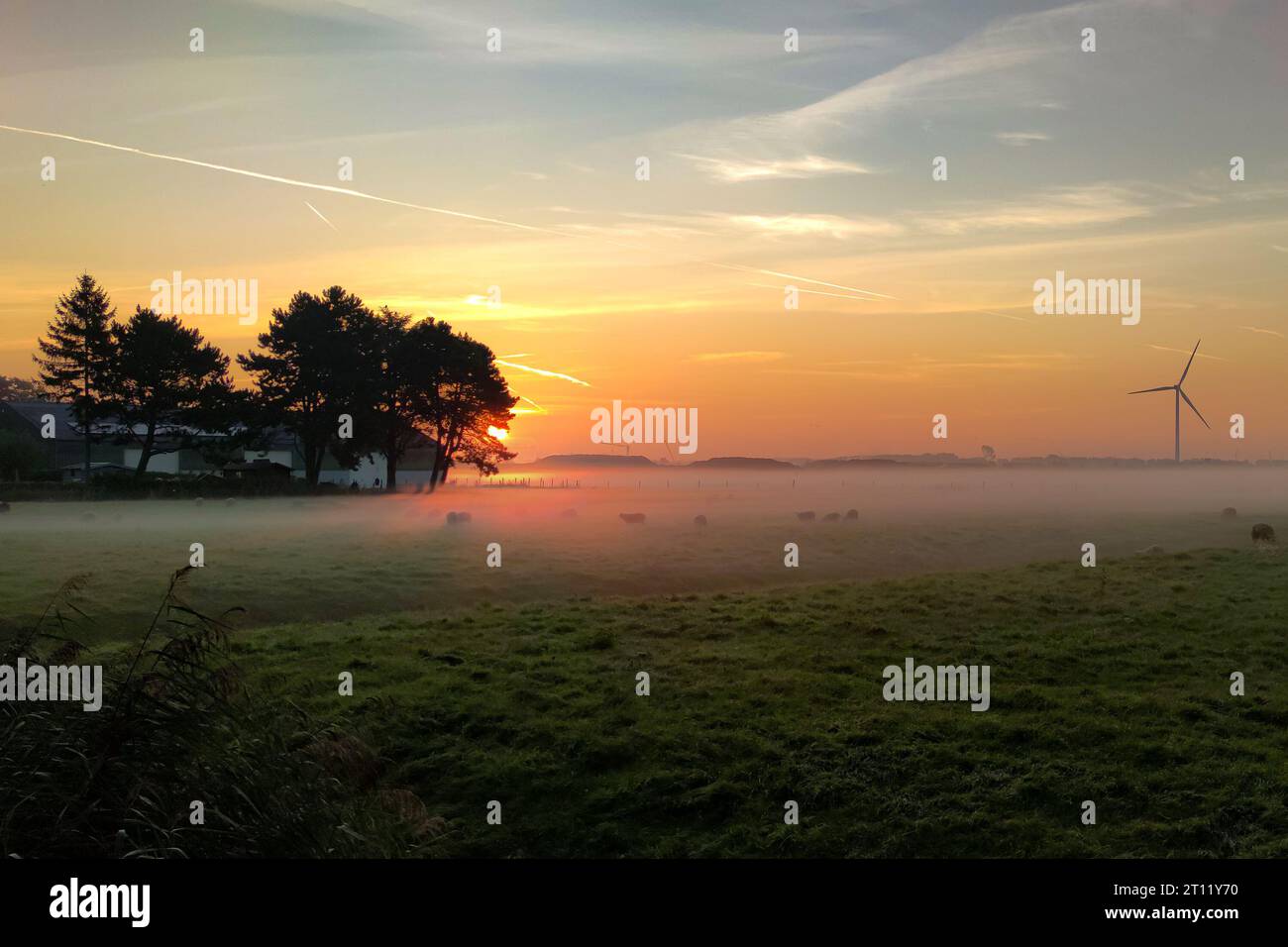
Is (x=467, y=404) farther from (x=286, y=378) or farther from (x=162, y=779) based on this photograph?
(x=162, y=779)

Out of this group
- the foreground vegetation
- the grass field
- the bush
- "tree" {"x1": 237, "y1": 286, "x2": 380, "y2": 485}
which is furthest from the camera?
"tree" {"x1": 237, "y1": 286, "x2": 380, "y2": 485}

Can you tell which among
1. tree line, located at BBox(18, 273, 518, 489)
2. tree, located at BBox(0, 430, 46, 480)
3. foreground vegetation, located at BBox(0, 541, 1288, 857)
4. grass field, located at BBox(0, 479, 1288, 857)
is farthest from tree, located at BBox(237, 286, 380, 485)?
foreground vegetation, located at BBox(0, 541, 1288, 857)

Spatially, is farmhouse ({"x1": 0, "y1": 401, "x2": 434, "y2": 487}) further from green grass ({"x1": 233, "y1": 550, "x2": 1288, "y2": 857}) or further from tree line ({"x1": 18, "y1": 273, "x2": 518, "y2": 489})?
green grass ({"x1": 233, "y1": 550, "x2": 1288, "y2": 857})

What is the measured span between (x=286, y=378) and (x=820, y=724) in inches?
3217

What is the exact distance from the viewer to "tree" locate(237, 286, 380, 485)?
89.0 m

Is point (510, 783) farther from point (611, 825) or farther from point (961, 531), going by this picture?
point (961, 531)

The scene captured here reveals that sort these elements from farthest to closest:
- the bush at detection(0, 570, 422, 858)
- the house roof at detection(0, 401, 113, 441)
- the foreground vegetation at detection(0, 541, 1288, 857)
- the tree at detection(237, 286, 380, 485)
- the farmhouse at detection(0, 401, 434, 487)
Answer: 1. the house roof at detection(0, 401, 113, 441)
2. the farmhouse at detection(0, 401, 434, 487)
3. the tree at detection(237, 286, 380, 485)
4. the foreground vegetation at detection(0, 541, 1288, 857)
5. the bush at detection(0, 570, 422, 858)

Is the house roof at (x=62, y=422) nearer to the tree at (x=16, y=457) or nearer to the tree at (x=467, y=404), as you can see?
the tree at (x=16, y=457)

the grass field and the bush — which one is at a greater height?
the bush

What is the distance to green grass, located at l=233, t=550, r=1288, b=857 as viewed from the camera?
13.5 metres

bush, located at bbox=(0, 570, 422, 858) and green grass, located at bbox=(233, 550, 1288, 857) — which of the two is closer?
bush, located at bbox=(0, 570, 422, 858)

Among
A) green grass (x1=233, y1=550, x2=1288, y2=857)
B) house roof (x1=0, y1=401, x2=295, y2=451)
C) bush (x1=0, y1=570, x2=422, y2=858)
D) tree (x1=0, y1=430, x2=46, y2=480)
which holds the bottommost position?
green grass (x1=233, y1=550, x2=1288, y2=857)

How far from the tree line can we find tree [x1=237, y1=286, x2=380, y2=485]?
99mm

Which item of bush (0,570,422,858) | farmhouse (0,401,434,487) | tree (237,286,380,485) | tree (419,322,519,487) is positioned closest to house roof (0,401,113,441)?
farmhouse (0,401,434,487)
